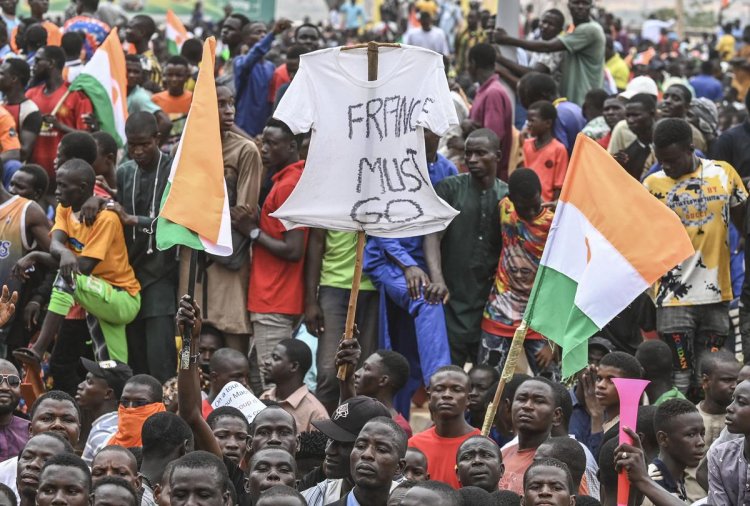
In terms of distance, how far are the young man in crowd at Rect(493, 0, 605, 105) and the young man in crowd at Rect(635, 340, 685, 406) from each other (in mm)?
4535

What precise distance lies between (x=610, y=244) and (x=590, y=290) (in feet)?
0.92

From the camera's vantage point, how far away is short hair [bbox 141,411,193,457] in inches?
292

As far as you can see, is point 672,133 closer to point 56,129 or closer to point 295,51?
point 295,51

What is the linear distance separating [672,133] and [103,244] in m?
3.57

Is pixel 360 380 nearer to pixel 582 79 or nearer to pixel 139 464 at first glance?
pixel 139 464

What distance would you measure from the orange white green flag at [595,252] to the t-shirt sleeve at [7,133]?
5.19m

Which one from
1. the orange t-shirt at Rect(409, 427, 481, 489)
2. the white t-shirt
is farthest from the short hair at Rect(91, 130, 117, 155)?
the orange t-shirt at Rect(409, 427, 481, 489)

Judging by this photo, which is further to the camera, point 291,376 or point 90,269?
point 90,269

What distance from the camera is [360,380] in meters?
9.02

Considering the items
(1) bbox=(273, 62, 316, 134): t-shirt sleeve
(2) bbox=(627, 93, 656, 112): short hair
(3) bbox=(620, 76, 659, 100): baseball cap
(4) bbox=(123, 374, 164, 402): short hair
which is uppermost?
(1) bbox=(273, 62, 316, 134): t-shirt sleeve

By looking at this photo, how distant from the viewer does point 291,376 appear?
9.38m

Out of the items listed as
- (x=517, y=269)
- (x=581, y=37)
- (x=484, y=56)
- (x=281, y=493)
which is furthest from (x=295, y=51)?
(x=281, y=493)

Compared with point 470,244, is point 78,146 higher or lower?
higher

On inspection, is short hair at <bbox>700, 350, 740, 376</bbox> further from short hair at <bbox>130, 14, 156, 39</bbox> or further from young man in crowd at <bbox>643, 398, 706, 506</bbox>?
short hair at <bbox>130, 14, 156, 39</bbox>
